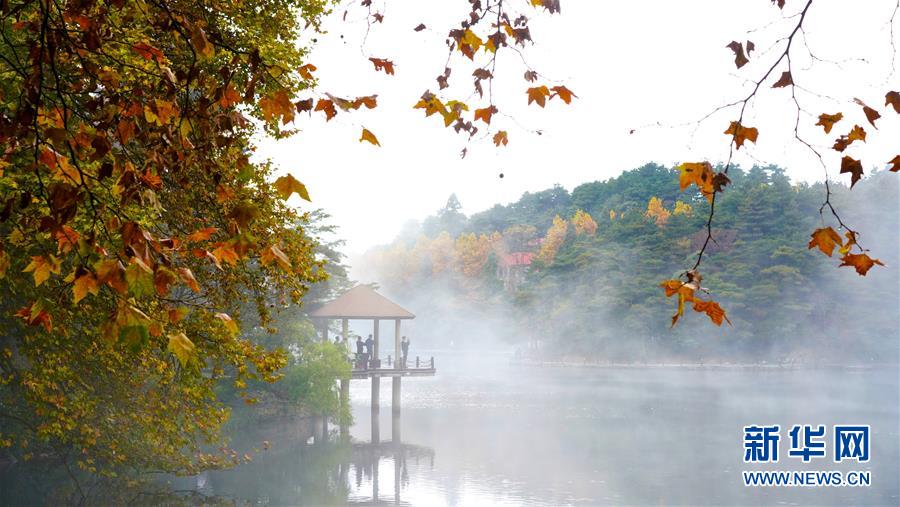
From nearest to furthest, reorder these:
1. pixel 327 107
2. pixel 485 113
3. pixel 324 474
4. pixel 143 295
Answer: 1. pixel 327 107
2. pixel 485 113
3. pixel 143 295
4. pixel 324 474

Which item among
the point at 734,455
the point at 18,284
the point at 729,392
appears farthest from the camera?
the point at 729,392

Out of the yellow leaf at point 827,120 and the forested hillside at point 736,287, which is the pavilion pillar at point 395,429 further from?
the yellow leaf at point 827,120

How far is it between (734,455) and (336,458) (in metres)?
10.2

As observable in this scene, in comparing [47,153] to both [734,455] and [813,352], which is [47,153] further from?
[813,352]

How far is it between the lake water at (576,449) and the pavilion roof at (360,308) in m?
3.46

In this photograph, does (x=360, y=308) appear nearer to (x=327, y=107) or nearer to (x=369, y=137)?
(x=327, y=107)

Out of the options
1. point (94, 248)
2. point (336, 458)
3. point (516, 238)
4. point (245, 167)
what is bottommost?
point (336, 458)

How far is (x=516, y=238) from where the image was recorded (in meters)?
70.8

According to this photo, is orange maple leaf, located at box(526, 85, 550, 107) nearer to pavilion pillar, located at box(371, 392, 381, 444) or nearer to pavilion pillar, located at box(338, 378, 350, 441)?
pavilion pillar, located at box(338, 378, 350, 441)

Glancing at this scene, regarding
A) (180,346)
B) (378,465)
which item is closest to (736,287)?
(378,465)

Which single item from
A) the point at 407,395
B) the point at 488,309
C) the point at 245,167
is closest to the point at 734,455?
the point at 407,395

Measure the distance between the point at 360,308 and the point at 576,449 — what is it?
7.89 metres

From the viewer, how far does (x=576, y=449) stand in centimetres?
2417

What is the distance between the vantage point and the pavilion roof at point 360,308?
2744 cm
